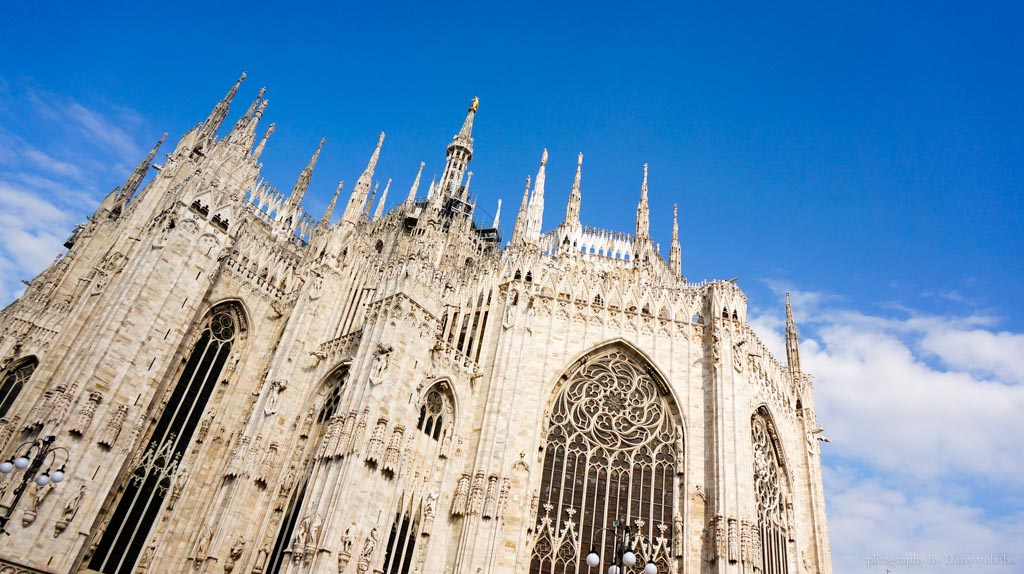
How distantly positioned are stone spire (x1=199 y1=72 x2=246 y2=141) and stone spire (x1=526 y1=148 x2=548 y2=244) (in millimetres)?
21523

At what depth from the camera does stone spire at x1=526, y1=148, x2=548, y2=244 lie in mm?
34750

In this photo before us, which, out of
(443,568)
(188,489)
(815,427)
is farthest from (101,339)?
(815,427)

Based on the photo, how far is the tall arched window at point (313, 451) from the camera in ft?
68.3

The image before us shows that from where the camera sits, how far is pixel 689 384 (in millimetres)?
27406

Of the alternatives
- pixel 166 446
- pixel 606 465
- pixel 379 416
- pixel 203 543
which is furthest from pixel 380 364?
pixel 166 446

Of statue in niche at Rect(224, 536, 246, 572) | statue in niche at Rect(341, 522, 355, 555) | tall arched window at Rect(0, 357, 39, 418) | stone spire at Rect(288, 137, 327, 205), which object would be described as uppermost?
Result: stone spire at Rect(288, 137, 327, 205)

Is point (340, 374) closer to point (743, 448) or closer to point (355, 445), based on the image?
point (355, 445)

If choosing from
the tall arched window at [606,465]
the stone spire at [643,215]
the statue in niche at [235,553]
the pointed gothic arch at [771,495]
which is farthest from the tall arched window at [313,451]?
the stone spire at [643,215]

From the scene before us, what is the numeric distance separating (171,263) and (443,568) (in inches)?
661

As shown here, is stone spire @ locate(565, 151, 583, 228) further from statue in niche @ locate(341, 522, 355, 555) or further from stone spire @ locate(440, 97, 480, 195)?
statue in niche @ locate(341, 522, 355, 555)

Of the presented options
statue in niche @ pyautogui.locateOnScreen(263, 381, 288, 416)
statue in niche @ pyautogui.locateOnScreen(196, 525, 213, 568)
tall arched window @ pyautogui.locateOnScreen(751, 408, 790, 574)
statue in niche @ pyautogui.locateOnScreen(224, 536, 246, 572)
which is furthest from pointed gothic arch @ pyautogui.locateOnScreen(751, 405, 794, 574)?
statue in niche @ pyautogui.locateOnScreen(196, 525, 213, 568)

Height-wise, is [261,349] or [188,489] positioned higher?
[261,349]

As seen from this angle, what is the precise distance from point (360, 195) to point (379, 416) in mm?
16443

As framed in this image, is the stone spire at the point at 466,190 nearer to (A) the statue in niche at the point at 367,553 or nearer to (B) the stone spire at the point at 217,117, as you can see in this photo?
(B) the stone spire at the point at 217,117
